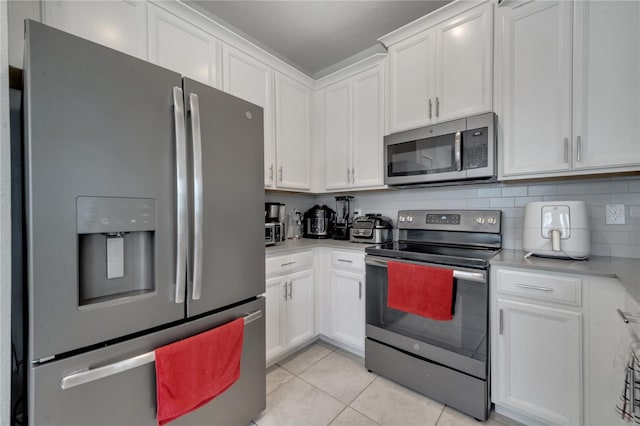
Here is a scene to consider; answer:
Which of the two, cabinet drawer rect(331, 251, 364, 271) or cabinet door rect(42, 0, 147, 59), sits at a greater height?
cabinet door rect(42, 0, 147, 59)

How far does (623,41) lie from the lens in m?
1.36

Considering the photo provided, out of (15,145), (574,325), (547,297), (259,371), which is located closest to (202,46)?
(15,145)

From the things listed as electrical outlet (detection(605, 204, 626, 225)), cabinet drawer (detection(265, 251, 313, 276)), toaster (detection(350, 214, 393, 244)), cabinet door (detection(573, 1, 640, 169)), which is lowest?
cabinet drawer (detection(265, 251, 313, 276))

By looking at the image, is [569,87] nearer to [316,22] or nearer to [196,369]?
[316,22]

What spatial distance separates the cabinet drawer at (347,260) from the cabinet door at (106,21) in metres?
1.89

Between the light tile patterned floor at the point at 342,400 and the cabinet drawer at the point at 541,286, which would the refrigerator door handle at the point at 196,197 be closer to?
the light tile patterned floor at the point at 342,400

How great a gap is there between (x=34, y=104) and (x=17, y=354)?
44.2 inches

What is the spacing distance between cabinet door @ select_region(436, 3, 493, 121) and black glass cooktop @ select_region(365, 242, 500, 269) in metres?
0.94

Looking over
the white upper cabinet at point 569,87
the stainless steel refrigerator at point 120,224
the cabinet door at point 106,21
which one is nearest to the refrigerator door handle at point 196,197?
the stainless steel refrigerator at point 120,224

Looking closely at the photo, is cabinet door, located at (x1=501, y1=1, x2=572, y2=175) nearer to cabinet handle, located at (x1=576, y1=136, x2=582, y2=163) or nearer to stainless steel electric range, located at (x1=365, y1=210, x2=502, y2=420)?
cabinet handle, located at (x1=576, y1=136, x2=582, y2=163)

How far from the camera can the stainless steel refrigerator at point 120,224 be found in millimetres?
834

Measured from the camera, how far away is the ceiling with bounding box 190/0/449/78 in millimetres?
1939

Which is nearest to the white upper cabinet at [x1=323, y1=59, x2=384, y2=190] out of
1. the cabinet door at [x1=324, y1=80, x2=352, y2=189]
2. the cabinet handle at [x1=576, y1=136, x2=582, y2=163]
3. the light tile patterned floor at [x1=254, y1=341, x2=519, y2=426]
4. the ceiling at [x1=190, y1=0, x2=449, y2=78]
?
the cabinet door at [x1=324, y1=80, x2=352, y2=189]

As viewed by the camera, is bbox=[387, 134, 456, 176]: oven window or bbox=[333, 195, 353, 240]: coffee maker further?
bbox=[333, 195, 353, 240]: coffee maker
